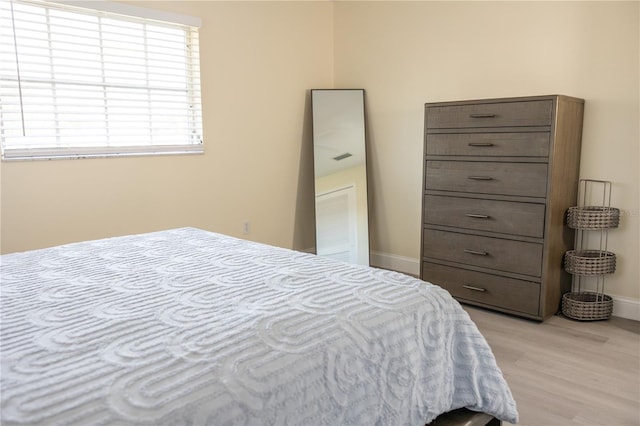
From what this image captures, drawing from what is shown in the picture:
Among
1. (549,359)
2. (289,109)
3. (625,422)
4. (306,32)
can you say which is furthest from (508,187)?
(306,32)

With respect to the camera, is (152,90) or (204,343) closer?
(204,343)

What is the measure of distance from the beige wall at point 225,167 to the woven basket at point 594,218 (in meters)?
2.13

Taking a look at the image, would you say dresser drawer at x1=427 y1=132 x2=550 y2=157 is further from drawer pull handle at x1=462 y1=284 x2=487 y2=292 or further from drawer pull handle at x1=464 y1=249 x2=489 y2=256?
drawer pull handle at x1=462 y1=284 x2=487 y2=292

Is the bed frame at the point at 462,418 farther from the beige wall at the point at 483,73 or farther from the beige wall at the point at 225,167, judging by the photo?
the beige wall at the point at 225,167

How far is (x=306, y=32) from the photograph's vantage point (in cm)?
421

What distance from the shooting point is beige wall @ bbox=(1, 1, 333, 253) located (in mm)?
2910

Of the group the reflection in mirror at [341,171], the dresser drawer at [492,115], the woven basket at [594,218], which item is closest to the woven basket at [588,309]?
the woven basket at [594,218]

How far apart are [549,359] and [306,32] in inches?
120

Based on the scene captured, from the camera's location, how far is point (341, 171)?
4.16 metres

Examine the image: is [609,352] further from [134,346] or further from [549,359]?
[134,346]

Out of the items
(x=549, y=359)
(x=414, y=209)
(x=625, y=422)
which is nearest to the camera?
(x=625, y=422)

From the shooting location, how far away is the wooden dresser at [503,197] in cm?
289

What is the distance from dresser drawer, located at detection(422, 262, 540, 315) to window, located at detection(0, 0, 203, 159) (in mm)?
1880

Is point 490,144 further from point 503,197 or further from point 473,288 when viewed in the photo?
point 473,288
